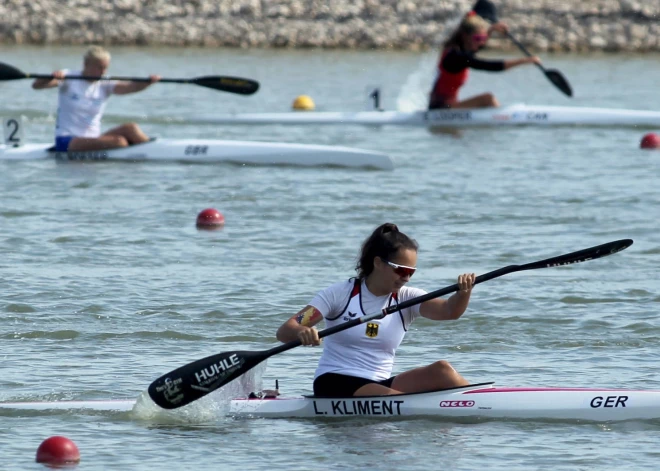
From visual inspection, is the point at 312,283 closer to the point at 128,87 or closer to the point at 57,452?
the point at 57,452

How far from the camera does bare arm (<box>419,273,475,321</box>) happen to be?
6562 millimetres

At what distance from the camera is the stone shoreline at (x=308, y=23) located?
112ft

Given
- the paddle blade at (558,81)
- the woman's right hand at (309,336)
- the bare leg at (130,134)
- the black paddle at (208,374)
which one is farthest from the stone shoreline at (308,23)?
the woman's right hand at (309,336)

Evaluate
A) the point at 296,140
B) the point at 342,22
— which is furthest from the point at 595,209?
the point at 342,22

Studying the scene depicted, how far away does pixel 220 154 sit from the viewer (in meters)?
16.1

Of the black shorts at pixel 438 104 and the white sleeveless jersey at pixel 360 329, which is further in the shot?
the black shorts at pixel 438 104

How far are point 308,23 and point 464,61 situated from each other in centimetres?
1650

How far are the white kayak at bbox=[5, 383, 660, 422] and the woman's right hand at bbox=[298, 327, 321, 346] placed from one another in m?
0.44

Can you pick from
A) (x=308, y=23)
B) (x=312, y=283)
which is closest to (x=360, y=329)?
(x=312, y=283)

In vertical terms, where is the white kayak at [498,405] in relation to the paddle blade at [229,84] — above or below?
above

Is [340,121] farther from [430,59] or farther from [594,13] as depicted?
[594,13]

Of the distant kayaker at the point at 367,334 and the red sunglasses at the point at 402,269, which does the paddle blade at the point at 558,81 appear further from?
the red sunglasses at the point at 402,269

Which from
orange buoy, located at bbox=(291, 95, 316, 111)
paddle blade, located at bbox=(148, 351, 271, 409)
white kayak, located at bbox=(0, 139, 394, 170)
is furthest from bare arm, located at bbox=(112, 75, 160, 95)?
paddle blade, located at bbox=(148, 351, 271, 409)

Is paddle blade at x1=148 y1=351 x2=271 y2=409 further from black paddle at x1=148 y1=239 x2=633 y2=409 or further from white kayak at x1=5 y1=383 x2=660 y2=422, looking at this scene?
white kayak at x1=5 y1=383 x2=660 y2=422
